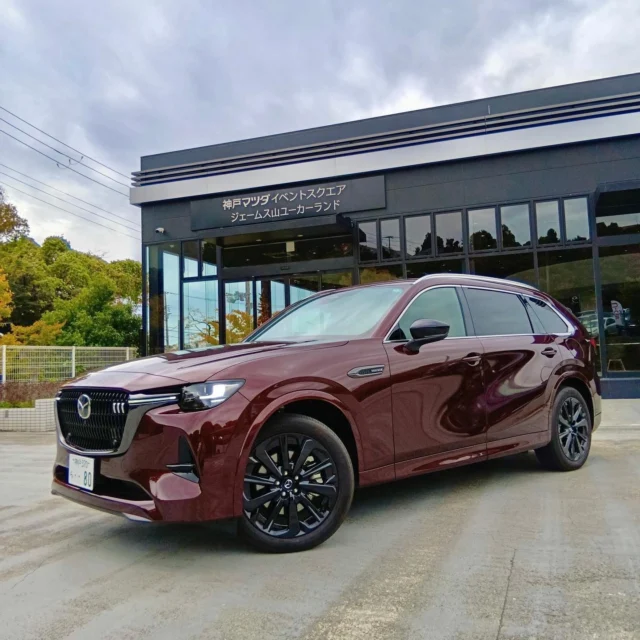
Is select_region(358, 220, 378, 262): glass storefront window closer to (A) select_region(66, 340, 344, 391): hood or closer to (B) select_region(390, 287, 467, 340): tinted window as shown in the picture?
(B) select_region(390, 287, 467, 340): tinted window

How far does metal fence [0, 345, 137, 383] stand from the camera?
505 inches

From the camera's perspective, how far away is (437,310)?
470 centimetres

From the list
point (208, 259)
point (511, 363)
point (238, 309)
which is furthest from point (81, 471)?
point (208, 259)

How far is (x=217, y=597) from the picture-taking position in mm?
2887

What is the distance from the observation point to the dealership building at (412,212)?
1223cm

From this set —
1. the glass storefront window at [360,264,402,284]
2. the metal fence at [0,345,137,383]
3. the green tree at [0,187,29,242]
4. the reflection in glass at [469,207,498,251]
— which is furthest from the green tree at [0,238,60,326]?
the reflection in glass at [469,207,498,251]

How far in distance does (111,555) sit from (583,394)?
440 centimetres

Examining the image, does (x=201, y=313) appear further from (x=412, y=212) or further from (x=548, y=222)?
(x=548, y=222)

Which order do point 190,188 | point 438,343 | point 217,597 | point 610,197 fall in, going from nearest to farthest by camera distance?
point 217,597 < point 438,343 < point 610,197 < point 190,188

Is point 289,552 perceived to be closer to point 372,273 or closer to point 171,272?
point 372,273

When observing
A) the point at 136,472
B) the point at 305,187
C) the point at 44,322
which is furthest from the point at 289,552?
the point at 44,322

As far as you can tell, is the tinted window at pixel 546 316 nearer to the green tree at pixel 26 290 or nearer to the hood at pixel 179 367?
the hood at pixel 179 367

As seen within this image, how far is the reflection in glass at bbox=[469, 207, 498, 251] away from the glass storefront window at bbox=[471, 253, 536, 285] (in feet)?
0.90

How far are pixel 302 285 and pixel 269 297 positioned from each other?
93cm
